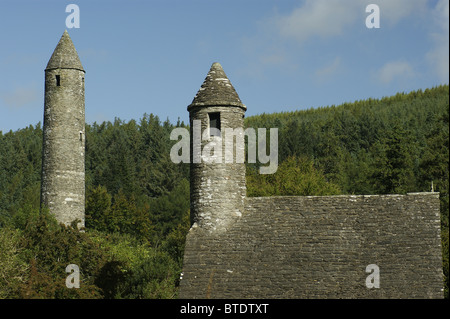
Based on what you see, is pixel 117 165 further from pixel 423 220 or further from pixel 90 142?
pixel 423 220

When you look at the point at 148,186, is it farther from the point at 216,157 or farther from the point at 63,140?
the point at 216,157

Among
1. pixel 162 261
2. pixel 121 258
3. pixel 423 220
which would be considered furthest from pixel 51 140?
pixel 423 220

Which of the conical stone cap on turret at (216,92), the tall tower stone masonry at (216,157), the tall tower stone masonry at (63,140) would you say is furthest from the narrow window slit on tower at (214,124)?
the tall tower stone masonry at (63,140)

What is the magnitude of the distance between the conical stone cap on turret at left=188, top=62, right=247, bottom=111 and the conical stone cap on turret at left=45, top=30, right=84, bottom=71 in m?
20.9

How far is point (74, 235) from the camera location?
29.2 meters

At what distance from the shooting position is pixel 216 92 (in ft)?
74.4

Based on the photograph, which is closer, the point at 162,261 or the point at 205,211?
the point at 205,211

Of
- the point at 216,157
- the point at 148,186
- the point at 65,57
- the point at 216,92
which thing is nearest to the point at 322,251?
the point at 216,157

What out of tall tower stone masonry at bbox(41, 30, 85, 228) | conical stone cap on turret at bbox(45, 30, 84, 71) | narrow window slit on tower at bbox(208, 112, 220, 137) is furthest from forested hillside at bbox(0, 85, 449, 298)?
conical stone cap on turret at bbox(45, 30, 84, 71)

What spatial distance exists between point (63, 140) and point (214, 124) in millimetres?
20987

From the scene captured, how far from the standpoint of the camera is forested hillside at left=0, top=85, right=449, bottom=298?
28.5 meters
